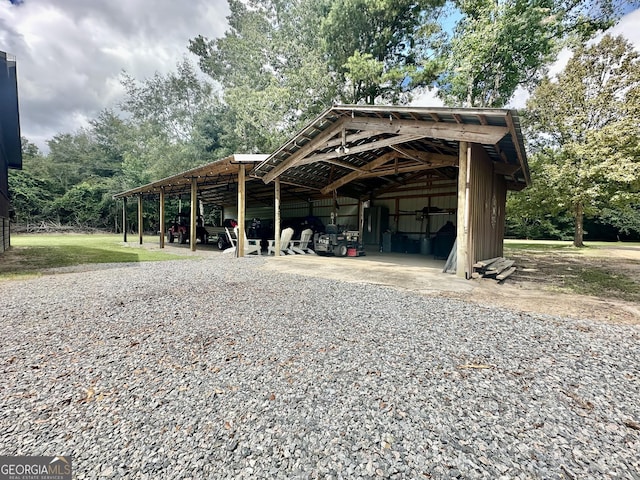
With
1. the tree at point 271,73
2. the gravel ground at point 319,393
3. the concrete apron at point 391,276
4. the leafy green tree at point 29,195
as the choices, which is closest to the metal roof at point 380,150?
the concrete apron at point 391,276

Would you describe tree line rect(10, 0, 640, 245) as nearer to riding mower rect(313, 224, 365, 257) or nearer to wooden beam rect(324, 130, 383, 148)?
wooden beam rect(324, 130, 383, 148)

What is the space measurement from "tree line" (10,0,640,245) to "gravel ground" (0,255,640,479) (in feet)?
53.6

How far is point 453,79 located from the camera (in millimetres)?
15320

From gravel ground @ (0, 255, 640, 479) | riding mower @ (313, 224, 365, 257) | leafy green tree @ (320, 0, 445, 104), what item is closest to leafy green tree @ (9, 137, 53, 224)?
leafy green tree @ (320, 0, 445, 104)

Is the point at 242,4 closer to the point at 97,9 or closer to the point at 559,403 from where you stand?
the point at 97,9

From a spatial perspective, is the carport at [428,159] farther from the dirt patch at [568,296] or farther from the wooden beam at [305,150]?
the dirt patch at [568,296]

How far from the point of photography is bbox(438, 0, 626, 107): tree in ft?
44.0

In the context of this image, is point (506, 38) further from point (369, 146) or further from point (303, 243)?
point (303, 243)

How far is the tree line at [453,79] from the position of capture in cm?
1393

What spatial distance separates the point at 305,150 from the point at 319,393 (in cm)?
752

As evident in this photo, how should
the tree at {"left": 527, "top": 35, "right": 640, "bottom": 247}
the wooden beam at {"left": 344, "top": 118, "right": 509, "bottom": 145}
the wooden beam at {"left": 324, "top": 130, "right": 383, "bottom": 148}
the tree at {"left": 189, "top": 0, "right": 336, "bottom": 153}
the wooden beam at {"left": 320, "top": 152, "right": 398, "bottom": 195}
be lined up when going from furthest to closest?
1. the tree at {"left": 189, "top": 0, "right": 336, "bottom": 153}
2. the tree at {"left": 527, "top": 35, "right": 640, "bottom": 247}
3. the wooden beam at {"left": 320, "top": 152, "right": 398, "bottom": 195}
4. the wooden beam at {"left": 324, "top": 130, "right": 383, "bottom": 148}
5. the wooden beam at {"left": 344, "top": 118, "right": 509, "bottom": 145}

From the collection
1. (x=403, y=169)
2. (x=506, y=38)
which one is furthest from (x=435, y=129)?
(x=506, y=38)

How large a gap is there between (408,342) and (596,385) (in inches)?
51.3

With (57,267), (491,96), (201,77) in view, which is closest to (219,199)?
(57,267)
